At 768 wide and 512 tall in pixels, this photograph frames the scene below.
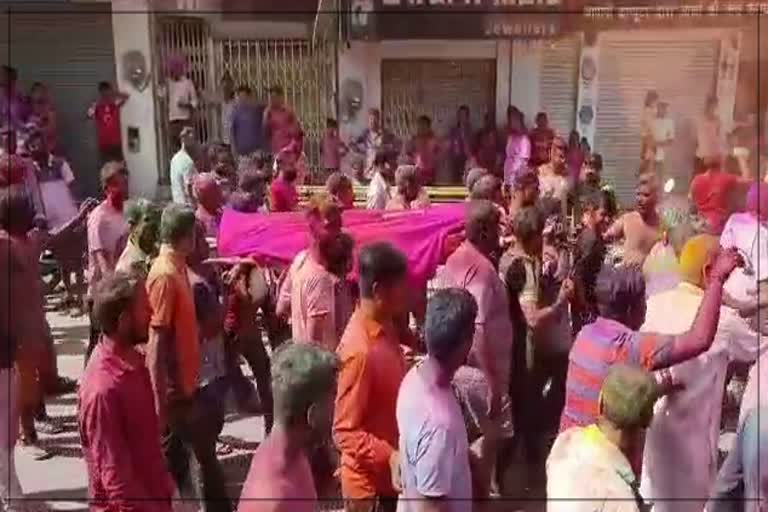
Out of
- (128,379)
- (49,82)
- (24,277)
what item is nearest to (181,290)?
(128,379)

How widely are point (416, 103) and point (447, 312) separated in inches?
430

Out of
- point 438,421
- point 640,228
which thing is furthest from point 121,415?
point 640,228

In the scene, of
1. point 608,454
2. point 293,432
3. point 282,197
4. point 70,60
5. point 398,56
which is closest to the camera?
point 608,454

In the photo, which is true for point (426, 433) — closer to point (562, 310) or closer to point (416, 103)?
point (562, 310)

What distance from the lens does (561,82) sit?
1414 cm

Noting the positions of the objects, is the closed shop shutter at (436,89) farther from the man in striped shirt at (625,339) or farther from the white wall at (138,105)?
the man in striped shirt at (625,339)

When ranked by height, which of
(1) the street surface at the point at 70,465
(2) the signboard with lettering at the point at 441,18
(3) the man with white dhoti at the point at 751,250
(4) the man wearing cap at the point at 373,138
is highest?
(2) the signboard with lettering at the point at 441,18

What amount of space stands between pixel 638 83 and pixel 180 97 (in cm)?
602

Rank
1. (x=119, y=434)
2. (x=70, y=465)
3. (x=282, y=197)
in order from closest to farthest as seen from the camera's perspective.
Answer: (x=119, y=434) → (x=70, y=465) → (x=282, y=197)

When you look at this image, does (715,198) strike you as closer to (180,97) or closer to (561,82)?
(561,82)

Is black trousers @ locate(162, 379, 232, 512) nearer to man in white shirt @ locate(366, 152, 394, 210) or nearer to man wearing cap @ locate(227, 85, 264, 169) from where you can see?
man in white shirt @ locate(366, 152, 394, 210)

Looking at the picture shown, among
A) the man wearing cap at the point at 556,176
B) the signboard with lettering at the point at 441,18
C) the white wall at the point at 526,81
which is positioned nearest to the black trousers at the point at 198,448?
the man wearing cap at the point at 556,176

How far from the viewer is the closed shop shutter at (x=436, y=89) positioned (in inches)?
556

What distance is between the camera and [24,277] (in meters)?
5.68
